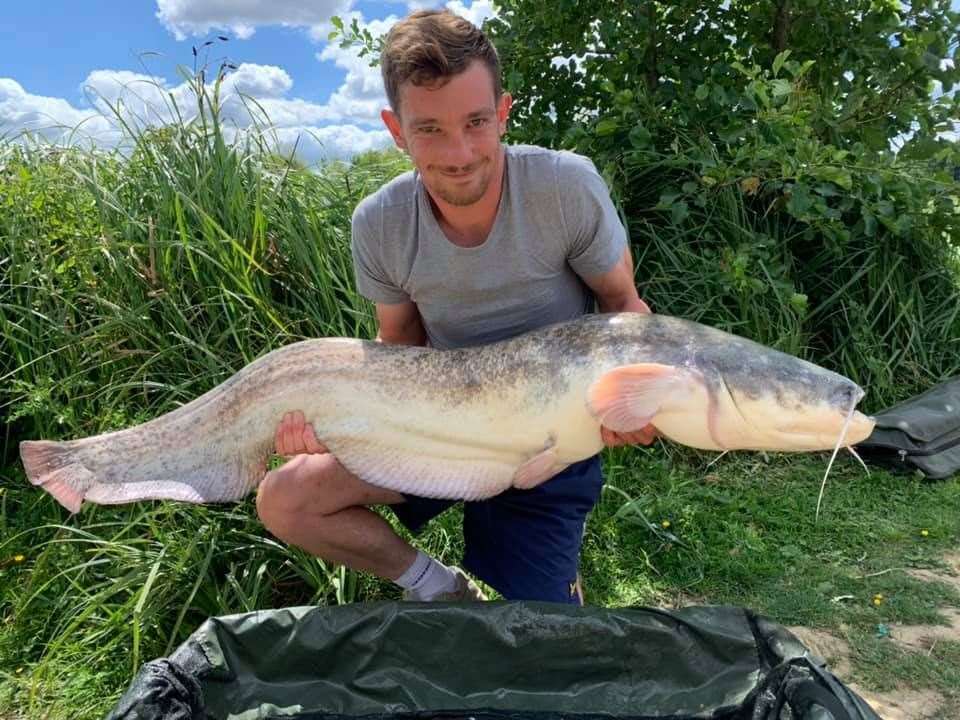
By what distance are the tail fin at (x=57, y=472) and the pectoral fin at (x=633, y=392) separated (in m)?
1.18

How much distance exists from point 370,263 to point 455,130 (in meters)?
0.47

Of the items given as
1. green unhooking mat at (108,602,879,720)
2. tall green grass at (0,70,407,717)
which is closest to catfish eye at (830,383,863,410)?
green unhooking mat at (108,602,879,720)

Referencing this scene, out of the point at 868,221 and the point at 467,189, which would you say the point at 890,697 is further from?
the point at 868,221

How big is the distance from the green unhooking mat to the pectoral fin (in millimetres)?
416

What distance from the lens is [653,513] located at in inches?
104

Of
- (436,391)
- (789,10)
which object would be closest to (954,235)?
(789,10)

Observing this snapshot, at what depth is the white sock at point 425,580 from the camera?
1.94 metres

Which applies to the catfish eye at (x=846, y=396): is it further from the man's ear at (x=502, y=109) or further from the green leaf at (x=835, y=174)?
the green leaf at (x=835, y=174)

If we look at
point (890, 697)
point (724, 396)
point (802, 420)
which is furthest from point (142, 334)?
point (890, 697)

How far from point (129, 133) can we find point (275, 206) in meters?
0.73

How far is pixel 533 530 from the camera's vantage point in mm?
1942

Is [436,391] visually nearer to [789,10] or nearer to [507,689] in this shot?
[507,689]

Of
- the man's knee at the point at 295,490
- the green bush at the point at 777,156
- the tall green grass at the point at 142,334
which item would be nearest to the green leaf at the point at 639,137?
the green bush at the point at 777,156

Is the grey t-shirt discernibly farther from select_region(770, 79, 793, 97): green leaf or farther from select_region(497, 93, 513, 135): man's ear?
select_region(770, 79, 793, 97): green leaf
